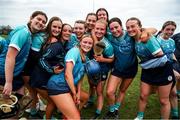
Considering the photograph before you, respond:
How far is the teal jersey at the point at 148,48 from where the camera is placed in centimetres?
655

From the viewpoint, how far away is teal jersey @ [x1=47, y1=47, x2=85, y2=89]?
6.01 meters

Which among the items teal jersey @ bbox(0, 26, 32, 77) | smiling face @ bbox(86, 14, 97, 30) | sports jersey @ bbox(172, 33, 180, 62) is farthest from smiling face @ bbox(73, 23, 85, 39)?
sports jersey @ bbox(172, 33, 180, 62)

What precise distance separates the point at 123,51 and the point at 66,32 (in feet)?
4.48

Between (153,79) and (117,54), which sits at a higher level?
(117,54)

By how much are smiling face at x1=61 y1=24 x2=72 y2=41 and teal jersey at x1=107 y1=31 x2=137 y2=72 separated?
102 centimetres

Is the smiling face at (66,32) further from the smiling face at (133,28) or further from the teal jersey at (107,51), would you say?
the smiling face at (133,28)

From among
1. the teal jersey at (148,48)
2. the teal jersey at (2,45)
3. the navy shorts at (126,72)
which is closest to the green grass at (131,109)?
the navy shorts at (126,72)

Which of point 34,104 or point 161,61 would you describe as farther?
point 34,104

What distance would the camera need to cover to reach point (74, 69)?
6.09 m

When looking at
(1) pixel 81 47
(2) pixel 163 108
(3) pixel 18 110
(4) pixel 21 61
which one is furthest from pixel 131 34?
(3) pixel 18 110

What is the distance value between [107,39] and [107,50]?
12.7 inches

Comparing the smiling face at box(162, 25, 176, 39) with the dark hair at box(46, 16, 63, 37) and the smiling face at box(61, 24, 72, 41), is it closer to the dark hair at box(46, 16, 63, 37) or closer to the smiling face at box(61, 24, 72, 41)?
the smiling face at box(61, 24, 72, 41)

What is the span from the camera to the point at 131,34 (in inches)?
276

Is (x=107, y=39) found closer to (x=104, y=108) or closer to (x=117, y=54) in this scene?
(x=117, y=54)
